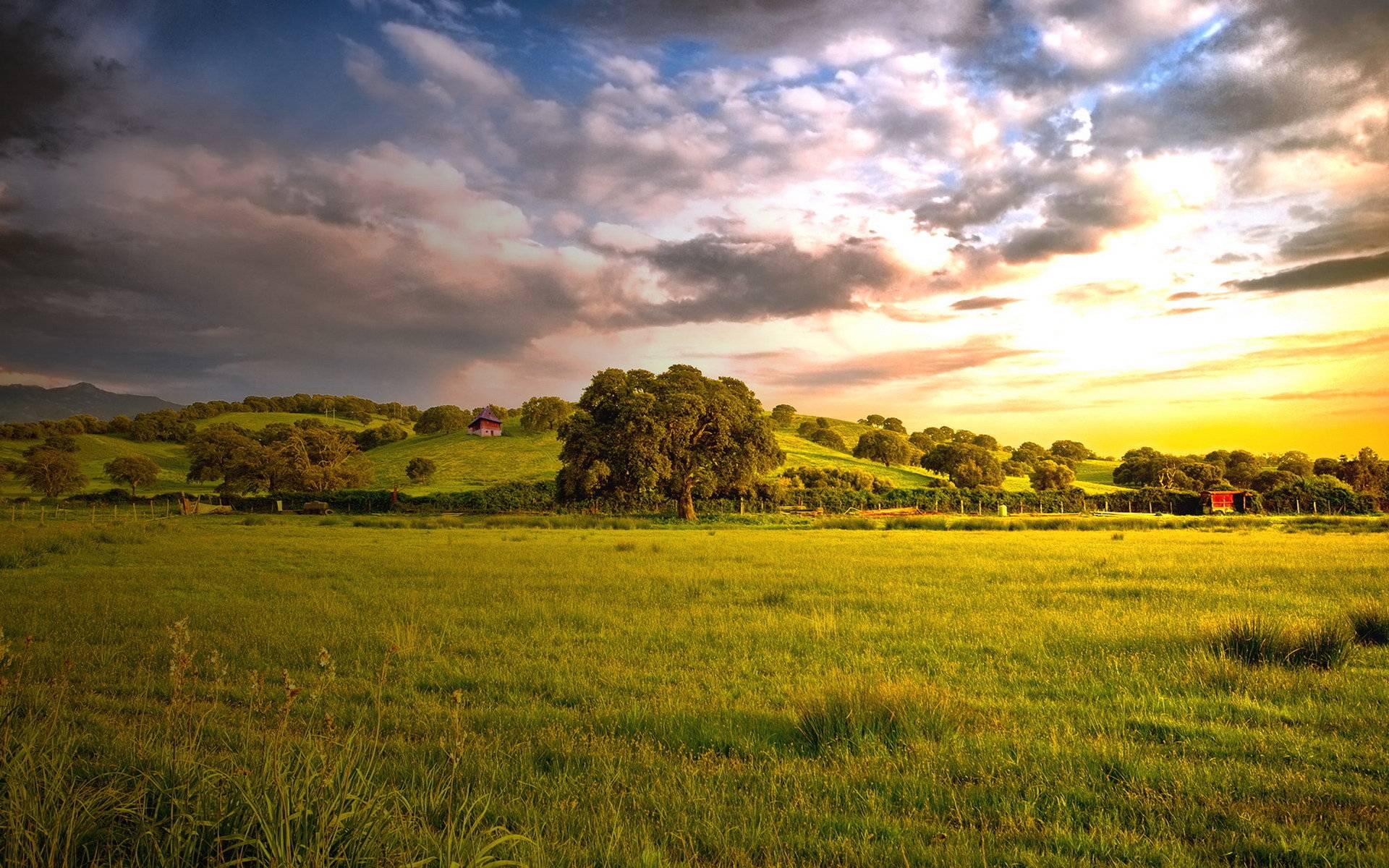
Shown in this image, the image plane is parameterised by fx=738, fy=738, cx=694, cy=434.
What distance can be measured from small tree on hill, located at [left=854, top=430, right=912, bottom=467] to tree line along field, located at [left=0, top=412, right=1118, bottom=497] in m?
1.39

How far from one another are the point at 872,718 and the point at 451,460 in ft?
360

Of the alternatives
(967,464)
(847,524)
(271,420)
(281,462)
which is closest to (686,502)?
(847,524)

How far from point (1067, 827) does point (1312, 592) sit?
15.4m

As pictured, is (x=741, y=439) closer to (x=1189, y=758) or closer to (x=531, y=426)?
(x=1189, y=758)

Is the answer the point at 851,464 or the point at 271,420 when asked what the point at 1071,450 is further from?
the point at 271,420

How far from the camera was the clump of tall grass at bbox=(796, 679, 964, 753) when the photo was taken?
265 inches

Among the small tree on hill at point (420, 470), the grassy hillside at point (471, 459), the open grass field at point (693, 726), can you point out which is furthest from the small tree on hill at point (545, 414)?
the open grass field at point (693, 726)

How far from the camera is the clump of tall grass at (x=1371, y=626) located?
10836mm

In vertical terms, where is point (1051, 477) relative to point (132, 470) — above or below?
above

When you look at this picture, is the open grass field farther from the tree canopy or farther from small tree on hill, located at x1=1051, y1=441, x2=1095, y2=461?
small tree on hill, located at x1=1051, y1=441, x2=1095, y2=461

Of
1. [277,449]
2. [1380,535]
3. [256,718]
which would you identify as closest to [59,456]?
[277,449]

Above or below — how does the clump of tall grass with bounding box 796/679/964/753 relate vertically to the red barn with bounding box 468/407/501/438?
below

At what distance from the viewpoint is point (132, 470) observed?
8481 cm

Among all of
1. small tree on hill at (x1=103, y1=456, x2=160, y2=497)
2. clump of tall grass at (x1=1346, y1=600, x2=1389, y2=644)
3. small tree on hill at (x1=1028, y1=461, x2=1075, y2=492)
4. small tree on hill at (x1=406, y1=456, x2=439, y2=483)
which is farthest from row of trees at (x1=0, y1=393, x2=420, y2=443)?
clump of tall grass at (x1=1346, y1=600, x2=1389, y2=644)
